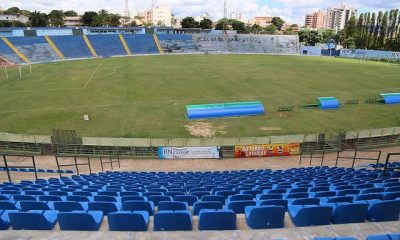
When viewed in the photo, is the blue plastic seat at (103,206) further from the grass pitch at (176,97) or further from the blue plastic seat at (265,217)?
the grass pitch at (176,97)

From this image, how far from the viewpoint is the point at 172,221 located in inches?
267

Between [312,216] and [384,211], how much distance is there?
177 centimetres

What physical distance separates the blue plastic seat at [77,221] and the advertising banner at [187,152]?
17.9m

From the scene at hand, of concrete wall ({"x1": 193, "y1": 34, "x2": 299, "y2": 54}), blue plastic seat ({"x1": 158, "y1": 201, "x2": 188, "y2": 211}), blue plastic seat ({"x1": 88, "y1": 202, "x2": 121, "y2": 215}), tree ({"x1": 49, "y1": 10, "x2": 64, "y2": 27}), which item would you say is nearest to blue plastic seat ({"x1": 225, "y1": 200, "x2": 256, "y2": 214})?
blue plastic seat ({"x1": 158, "y1": 201, "x2": 188, "y2": 211})

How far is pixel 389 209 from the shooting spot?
7.18 meters

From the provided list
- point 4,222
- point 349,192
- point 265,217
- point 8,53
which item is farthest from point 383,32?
point 4,222

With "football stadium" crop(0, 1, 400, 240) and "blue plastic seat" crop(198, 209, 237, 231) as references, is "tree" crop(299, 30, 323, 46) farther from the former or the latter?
"blue plastic seat" crop(198, 209, 237, 231)

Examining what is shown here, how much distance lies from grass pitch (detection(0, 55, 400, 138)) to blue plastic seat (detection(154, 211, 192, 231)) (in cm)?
2252

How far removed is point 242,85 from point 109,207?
45.2 m

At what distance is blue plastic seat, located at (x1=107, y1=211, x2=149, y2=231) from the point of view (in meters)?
6.59

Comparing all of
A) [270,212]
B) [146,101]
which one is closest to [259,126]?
[146,101]

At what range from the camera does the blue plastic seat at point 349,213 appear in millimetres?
6980

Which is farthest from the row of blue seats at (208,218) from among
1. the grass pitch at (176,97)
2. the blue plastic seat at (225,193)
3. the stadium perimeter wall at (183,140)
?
the grass pitch at (176,97)

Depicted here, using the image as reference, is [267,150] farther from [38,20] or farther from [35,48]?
[38,20]
